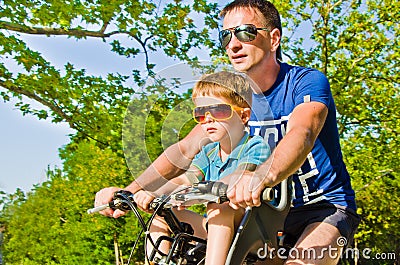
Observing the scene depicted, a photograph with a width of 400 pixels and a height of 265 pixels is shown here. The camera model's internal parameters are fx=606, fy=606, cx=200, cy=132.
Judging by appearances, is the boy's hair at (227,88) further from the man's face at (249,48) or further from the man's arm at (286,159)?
the man's face at (249,48)

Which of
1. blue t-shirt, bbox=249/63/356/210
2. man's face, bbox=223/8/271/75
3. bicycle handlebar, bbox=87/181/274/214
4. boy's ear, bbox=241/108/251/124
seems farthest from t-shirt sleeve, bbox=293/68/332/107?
bicycle handlebar, bbox=87/181/274/214

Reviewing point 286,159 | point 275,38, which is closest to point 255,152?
point 286,159

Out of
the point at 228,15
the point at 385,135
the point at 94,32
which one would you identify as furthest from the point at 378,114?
the point at 228,15

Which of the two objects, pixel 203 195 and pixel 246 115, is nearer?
pixel 203 195

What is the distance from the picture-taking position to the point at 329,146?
3109 millimetres

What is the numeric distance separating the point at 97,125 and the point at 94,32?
170 cm

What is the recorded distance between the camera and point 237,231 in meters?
2.46

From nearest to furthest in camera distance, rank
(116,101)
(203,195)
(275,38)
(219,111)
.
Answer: (203,195), (219,111), (275,38), (116,101)

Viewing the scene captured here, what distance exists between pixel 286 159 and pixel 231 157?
0.92ft

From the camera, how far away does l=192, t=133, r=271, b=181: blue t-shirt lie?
2549mm

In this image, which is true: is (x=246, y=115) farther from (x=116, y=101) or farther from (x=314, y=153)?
(x=116, y=101)

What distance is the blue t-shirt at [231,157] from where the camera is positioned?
2.55 metres

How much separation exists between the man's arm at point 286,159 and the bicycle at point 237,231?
0.05 metres

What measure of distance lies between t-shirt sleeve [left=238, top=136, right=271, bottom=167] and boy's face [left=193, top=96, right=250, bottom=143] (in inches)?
4.5
